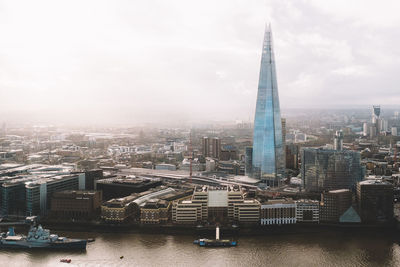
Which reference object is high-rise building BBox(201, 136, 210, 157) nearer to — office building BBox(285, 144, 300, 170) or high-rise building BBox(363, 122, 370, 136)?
office building BBox(285, 144, 300, 170)

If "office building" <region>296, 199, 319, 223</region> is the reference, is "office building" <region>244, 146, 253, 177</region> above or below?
above

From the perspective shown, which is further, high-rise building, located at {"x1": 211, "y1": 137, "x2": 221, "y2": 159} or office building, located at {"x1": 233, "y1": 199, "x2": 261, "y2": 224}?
high-rise building, located at {"x1": 211, "y1": 137, "x2": 221, "y2": 159}

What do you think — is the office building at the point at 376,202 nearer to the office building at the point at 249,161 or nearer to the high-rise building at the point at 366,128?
the office building at the point at 249,161

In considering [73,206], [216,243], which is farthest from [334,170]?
[73,206]

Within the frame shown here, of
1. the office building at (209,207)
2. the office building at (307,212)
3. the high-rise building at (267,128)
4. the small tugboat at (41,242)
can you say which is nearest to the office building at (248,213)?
the office building at (209,207)

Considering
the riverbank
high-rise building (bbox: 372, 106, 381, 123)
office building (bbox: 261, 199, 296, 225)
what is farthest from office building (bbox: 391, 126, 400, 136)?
office building (bbox: 261, 199, 296, 225)

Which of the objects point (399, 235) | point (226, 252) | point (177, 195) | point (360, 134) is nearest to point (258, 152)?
point (177, 195)

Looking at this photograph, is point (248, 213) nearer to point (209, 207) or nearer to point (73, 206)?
point (209, 207)
